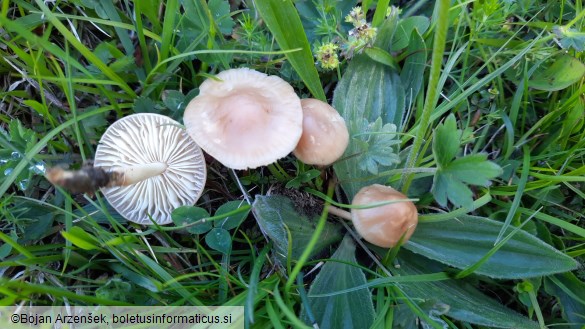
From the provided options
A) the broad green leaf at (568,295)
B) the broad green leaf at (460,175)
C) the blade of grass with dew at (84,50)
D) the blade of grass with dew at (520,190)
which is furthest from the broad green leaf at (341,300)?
the blade of grass with dew at (84,50)

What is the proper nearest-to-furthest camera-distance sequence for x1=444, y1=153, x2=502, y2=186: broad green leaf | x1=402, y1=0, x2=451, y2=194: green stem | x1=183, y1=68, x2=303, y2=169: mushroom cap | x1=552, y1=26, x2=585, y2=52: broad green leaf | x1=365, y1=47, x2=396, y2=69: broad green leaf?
x1=402, y1=0, x2=451, y2=194: green stem
x1=444, y1=153, x2=502, y2=186: broad green leaf
x1=183, y1=68, x2=303, y2=169: mushroom cap
x1=552, y1=26, x2=585, y2=52: broad green leaf
x1=365, y1=47, x2=396, y2=69: broad green leaf

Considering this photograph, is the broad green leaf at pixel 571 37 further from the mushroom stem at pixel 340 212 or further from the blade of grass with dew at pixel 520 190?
the mushroom stem at pixel 340 212

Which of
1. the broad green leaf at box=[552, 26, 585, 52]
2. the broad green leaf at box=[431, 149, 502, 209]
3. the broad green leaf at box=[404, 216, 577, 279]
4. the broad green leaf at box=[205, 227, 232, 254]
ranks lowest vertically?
the broad green leaf at box=[404, 216, 577, 279]

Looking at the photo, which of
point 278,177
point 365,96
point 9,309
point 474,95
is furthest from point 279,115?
point 9,309

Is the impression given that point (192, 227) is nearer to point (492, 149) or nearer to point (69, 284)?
point (69, 284)

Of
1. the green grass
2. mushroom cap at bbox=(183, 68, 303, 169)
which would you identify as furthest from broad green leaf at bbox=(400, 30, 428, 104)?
mushroom cap at bbox=(183, 68, 303, 169)

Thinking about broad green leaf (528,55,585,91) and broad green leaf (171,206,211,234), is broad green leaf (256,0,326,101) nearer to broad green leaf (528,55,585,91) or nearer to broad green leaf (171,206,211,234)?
broad green leaf (171,206,211,234)
